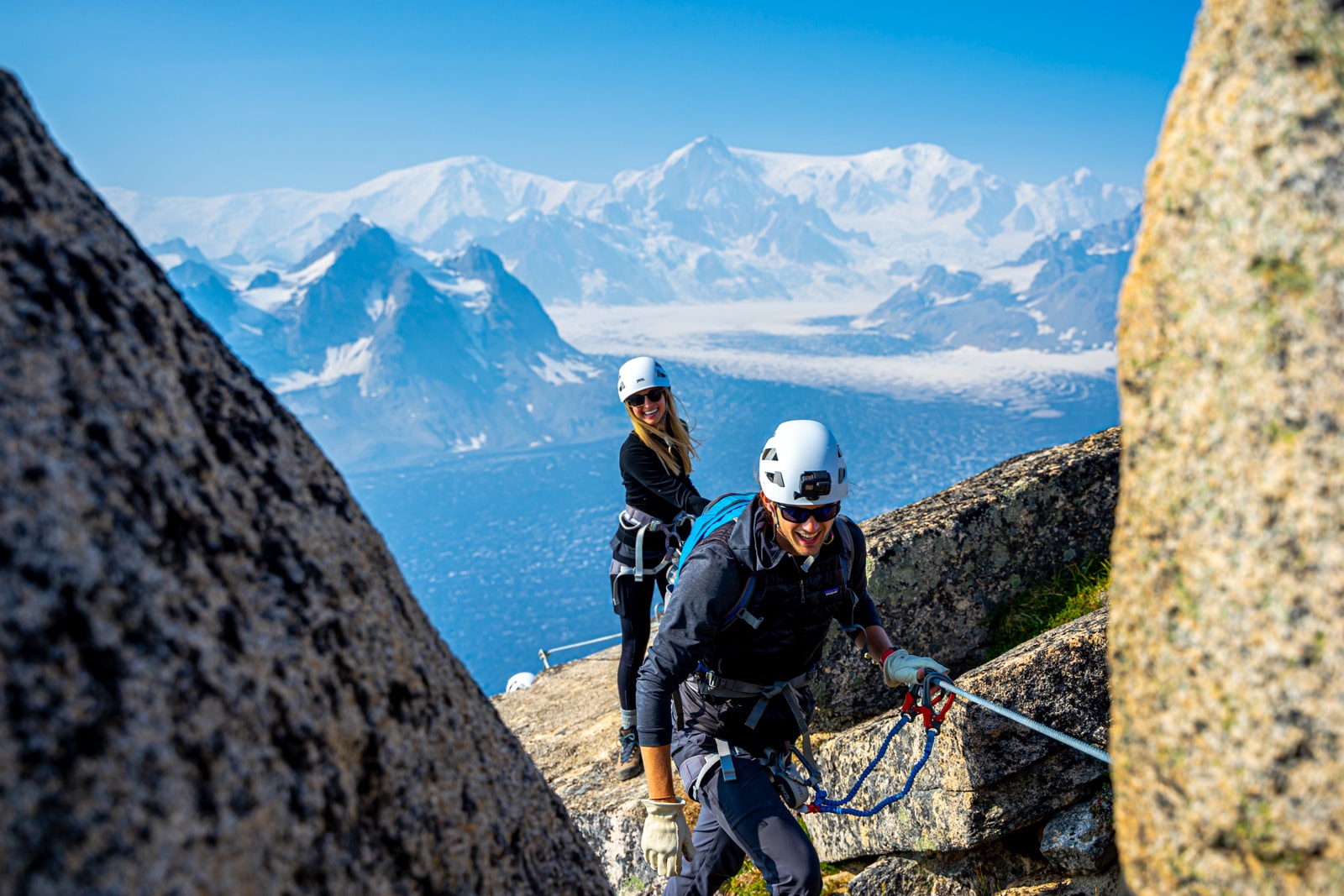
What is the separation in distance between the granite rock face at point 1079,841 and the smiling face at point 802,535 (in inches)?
120

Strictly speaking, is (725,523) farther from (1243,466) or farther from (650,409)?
(1243,466)

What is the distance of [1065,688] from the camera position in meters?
6.09

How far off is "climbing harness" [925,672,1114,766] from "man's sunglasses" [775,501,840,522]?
1.50m

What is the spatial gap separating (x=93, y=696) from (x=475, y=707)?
1.58 metres

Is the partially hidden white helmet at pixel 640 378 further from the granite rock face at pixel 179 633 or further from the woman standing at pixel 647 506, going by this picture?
the granite rock face at pixel 179 633

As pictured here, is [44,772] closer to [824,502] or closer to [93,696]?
[93,696]

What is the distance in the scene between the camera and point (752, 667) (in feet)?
18.2

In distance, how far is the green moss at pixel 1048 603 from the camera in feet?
25.5

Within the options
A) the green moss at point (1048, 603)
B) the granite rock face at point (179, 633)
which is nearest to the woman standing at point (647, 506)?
the green moss at point (1048, 603)

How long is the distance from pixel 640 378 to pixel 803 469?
10.0 ft

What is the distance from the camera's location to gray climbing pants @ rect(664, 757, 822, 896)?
5.06 meters

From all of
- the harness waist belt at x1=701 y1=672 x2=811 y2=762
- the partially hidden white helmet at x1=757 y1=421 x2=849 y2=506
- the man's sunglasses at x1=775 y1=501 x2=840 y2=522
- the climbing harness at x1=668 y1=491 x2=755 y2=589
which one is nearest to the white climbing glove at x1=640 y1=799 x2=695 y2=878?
the harness waist belt at x1=701 y1=672 x2=811 y2=762

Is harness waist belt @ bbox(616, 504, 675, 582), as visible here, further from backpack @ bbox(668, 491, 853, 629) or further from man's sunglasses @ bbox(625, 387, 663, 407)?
backpack @ bbox(668, 491, 853, 629)

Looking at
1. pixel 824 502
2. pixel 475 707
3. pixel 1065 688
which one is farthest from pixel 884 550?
pixel 475 707
